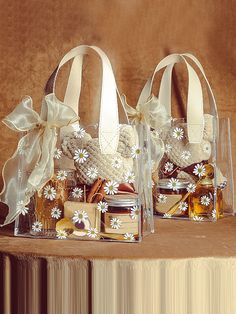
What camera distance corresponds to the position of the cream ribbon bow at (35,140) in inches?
32.9

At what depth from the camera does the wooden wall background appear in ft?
3.59

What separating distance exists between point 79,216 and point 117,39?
16.5 inches

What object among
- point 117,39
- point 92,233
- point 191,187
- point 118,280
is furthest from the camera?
point 117,39

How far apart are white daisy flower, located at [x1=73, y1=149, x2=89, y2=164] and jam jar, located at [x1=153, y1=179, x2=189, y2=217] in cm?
19

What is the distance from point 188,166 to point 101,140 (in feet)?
0.68

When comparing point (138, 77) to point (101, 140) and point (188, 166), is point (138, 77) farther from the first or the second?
point (101, 140)

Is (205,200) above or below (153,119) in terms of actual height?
below

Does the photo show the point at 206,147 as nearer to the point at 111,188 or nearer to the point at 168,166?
the point at 168,166

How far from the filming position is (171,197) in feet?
3.25

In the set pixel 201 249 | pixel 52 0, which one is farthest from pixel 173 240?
pixel 52 0

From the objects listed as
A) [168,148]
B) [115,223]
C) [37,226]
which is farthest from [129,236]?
[168,148]

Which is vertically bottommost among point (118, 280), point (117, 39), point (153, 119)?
point (118, 280)

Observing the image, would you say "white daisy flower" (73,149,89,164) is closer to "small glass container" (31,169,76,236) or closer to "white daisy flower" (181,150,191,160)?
"small glass container" (31,169,76,236)

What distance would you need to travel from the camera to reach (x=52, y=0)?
43.3 inches
